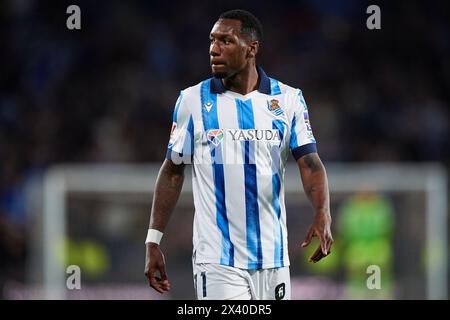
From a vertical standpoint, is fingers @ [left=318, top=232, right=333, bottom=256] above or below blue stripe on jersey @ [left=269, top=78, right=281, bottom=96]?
below

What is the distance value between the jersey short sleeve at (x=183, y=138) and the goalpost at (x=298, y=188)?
5.57m

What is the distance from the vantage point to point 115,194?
10953 millimetres

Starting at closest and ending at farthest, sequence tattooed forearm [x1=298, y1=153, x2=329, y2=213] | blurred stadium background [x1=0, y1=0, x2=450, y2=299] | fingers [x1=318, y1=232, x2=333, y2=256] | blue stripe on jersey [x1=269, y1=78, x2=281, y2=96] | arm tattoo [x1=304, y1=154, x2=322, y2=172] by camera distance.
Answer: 1. fingers [x1=318, y1=232, x2=333, y2=256]
2. tattooed forearm [x1=298, y1=153, x2=329, y2=213]
3. arm tattoo [x1=304, y1=154, x2=322, y2=172]
4. blue stripe on jersey [x1=269, y1=78, x2=281, y2=96]
5. blurred stadium background [x1=0, y1=0, x2=450, y2=299]

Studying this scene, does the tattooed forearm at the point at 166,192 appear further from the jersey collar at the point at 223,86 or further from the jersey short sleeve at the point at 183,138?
the jersey collar at the point at 223,86

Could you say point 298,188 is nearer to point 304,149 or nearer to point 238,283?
point 304,149

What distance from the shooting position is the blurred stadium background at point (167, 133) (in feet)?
35.2

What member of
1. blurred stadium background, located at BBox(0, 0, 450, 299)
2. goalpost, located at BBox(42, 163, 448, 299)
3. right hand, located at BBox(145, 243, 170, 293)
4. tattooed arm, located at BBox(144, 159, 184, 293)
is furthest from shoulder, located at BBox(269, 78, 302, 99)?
goalpost, located at BBox(42, 163, 448, 299)

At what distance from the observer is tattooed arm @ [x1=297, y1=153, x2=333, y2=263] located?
4.82m

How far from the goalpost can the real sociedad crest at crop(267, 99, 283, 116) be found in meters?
5.52

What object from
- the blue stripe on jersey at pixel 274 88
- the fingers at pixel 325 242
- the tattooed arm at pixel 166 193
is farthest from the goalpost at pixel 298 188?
the fingers at pixel 325 242

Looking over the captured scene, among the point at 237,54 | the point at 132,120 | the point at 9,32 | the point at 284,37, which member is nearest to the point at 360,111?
the point at 284,37

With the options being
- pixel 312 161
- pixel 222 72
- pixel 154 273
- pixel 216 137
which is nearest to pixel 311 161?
pixel 312 161

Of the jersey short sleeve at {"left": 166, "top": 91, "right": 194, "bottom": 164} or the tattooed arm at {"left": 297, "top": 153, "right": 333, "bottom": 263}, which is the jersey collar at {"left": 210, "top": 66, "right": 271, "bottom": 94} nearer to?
the jersey short sleeve at {"left": 166, "top": 91, "right": 194, "bottom": 164}

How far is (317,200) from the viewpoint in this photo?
4961mm
